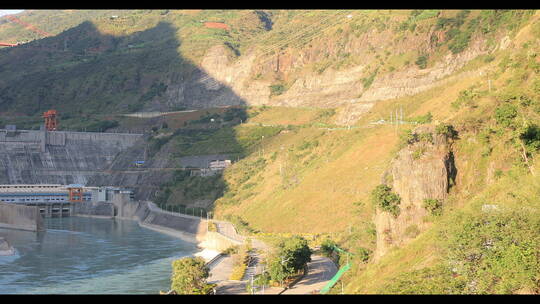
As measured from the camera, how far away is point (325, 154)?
8012 cm

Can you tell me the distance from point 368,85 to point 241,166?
83.6 feet

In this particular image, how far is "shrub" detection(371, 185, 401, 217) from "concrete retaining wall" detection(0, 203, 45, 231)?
58870 mm

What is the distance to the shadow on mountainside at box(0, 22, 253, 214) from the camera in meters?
106

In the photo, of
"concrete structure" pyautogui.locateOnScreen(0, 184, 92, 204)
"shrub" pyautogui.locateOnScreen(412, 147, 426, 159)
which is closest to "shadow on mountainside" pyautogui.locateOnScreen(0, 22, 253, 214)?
"concrete structure" pyautogui.locateOnScreen(0, 184, 92, 204)

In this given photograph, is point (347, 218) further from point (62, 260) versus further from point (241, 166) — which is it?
point (241, 166)

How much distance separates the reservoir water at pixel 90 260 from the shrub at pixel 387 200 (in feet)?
56.7

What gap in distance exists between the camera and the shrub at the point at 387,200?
37500 mm

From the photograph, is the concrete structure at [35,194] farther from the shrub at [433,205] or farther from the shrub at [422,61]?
the shrub at [433,205]

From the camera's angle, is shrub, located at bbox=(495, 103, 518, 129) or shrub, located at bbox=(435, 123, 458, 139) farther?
shrub, located at bbox=(435, 123, 458, 139)

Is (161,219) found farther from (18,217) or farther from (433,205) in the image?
(433,205)

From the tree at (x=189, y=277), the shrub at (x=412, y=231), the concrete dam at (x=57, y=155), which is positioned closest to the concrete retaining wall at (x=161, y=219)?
the concrete dam at (x=57, y=155)

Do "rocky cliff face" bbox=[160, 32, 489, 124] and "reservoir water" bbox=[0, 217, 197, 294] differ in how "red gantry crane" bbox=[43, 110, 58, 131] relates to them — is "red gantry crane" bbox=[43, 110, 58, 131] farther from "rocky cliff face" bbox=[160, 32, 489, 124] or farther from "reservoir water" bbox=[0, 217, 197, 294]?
"reservoir water" bbox=[0, 217, 197, 294]

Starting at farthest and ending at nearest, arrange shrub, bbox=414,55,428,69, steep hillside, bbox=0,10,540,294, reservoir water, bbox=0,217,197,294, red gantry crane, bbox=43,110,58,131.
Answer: red gantry crane, bbox=43,110,58,131
shrub, bbox=414,55,428,69
reservoir water, bbox=0,217,197,294
steep hillside, bbox=0,10,540,294
